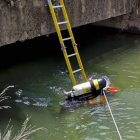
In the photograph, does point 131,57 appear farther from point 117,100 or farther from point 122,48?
point 117,100

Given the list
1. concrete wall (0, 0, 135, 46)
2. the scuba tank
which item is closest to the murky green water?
the scuba tank

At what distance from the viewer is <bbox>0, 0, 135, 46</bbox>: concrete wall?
16.3 ft

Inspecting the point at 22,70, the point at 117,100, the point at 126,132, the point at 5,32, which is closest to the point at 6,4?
the point at 5,32

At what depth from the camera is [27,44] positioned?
9.05 metres

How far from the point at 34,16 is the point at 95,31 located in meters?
5.48

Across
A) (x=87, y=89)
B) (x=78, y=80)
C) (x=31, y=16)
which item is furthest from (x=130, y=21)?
(x=87, y=89)

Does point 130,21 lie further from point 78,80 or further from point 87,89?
point 87,89

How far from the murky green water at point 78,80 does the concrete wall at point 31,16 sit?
4.06 ft

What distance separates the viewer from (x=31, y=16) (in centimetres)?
539

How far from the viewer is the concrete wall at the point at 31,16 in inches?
195

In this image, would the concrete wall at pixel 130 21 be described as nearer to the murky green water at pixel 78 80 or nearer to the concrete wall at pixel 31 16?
the murky green water at pixel 78 80

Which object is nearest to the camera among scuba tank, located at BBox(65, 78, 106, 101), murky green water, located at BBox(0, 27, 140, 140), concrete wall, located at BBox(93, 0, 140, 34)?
murky green water, located at BBox(0, 27, 140, 140)

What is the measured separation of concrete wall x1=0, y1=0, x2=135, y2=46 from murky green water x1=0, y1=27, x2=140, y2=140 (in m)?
1.24

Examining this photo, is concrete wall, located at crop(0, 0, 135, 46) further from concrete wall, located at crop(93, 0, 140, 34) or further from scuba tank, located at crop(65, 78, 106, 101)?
concrete wall, located at crop(93, 0, 140, 34)
